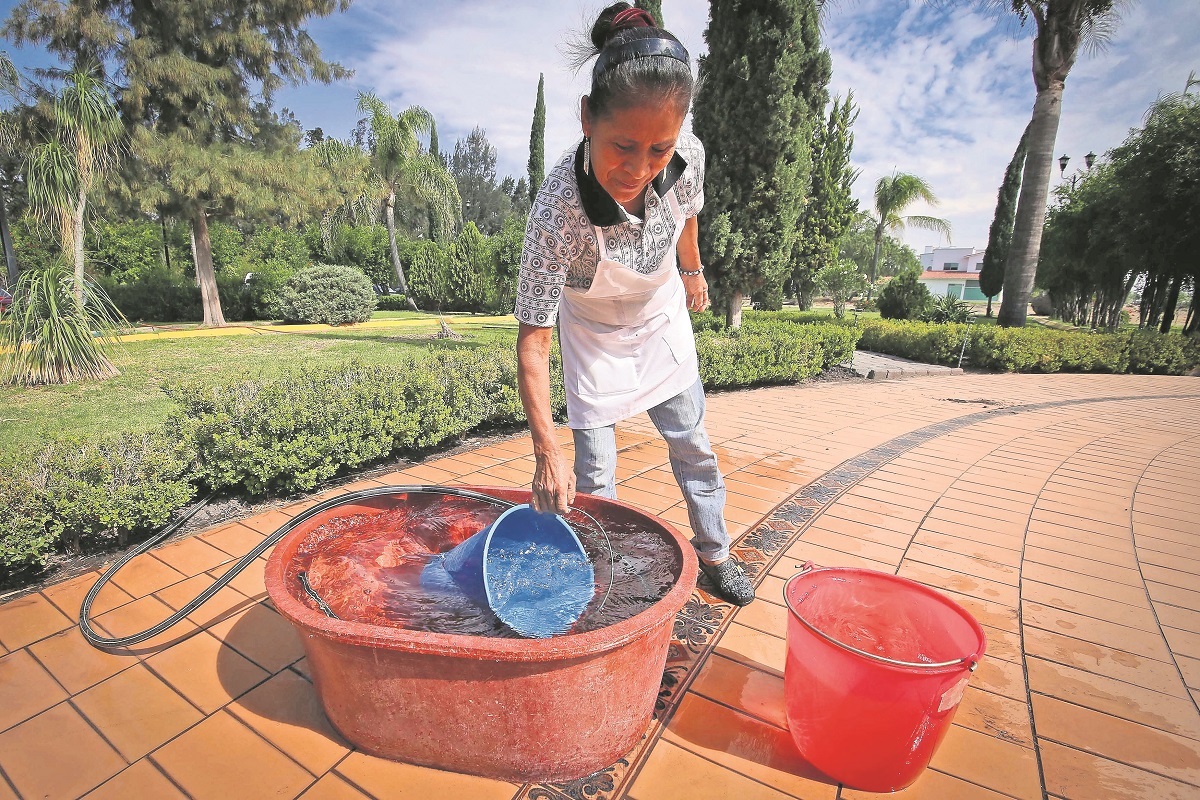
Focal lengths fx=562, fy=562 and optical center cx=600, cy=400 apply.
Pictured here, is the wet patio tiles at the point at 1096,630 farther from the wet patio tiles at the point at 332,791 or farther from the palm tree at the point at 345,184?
the palm tree at the point at 345,184

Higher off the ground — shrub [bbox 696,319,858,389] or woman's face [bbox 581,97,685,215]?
woman's face [bbox 581,97,685,215]

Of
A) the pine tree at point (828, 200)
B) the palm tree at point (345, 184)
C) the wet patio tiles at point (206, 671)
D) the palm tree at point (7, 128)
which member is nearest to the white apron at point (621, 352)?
the wet patio tiles at point (206, 671)

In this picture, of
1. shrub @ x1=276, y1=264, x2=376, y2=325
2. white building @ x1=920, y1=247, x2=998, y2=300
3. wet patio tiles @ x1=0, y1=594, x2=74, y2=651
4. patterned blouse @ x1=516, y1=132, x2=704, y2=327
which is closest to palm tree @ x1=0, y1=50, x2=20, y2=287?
shrub @ x1=276, y1=264, x2=376, y2=325

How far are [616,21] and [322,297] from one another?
47.4 ft

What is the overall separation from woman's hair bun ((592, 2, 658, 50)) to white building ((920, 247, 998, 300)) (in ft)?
220

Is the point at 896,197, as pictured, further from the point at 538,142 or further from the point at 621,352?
the point at 621,352

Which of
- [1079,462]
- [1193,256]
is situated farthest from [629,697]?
[1193,256]

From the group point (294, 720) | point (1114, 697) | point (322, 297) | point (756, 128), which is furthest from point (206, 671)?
point (322, 297)

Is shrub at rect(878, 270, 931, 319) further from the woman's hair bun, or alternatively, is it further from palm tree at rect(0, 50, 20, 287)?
palm tree at rect(0, 50, 20, 287)

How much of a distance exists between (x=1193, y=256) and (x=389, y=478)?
668 inches

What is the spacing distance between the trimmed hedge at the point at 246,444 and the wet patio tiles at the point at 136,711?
2.92 ft

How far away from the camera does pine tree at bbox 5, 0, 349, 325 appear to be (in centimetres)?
1204

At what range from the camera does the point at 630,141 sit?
1426 millimetres

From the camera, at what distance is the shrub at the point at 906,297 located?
49.8 feet
